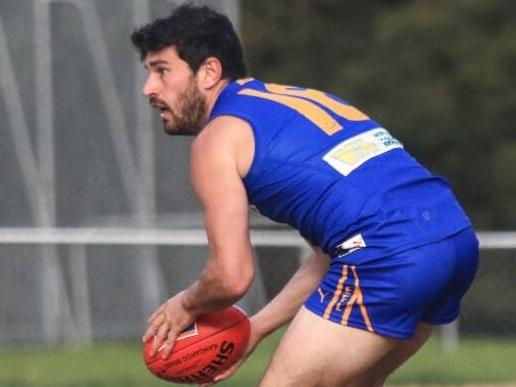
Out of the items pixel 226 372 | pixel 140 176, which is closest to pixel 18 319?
pixel 140 176

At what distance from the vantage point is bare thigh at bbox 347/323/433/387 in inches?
227

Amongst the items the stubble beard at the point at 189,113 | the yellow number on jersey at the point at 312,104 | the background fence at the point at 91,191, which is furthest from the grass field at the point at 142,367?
the yellow number on jersey at the point at 312,104

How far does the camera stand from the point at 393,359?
19.2 feet

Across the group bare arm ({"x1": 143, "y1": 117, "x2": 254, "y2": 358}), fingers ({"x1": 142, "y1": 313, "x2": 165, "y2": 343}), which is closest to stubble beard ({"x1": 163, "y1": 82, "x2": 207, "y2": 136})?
bare arm ({"x1": 143, "y1": 117, "x2": 254, "y2": 358})

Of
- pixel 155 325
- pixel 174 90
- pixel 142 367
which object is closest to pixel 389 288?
pixel 155 325

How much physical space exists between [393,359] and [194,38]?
51.5 inches

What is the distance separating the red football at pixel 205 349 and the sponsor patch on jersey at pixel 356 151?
77cm

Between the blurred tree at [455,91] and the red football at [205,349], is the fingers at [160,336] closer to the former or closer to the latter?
the red football at [205,349]

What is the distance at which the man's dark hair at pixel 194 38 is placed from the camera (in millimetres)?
5746

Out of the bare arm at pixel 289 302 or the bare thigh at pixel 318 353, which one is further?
the bare arm at pixel 289 302

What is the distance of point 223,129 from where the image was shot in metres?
5.44

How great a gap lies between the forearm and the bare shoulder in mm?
824

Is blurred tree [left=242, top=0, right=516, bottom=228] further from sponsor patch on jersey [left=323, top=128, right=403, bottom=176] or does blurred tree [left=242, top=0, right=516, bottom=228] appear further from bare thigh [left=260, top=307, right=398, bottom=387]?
bare thigh [left=260, top=307, right=398, bottom=387]

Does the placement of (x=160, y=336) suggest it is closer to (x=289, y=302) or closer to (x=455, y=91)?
(x=289, y=302)
